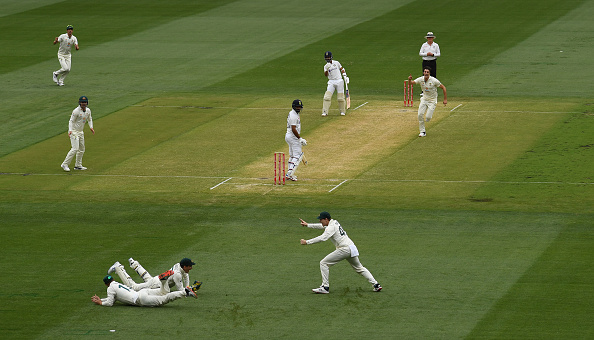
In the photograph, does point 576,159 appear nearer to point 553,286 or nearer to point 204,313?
point 553,286

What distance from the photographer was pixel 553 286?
20922 millimetres

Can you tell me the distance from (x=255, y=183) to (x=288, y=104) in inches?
457

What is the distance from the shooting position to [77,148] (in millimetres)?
31859

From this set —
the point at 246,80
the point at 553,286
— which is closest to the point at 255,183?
the point at 553,286

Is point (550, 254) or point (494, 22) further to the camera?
point (494, 22)

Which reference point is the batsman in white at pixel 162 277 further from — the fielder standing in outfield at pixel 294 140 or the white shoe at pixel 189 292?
the fielder standing in outfield at pixel 294 140

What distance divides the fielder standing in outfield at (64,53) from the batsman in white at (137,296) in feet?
86.1

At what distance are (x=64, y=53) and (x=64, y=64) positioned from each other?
51 cm

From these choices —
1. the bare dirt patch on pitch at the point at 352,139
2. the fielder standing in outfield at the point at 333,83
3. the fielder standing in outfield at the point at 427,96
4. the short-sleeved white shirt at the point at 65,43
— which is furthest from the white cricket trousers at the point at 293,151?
the short-sleeved white shirt at the point at 65,43

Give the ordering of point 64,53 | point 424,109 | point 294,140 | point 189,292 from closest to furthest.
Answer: point 189,292 < point 294,140 < point 424,109 < point 64,53

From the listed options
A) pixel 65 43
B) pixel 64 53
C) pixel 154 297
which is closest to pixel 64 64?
pixel 64 53

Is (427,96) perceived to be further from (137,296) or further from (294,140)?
(137,296)

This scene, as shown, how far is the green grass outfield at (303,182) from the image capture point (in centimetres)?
2003

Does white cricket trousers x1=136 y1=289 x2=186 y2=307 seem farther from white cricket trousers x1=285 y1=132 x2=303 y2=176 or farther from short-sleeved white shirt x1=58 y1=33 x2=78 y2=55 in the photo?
short-sleeved white shirt x1=58 y1=33 x2=78 y2=55
